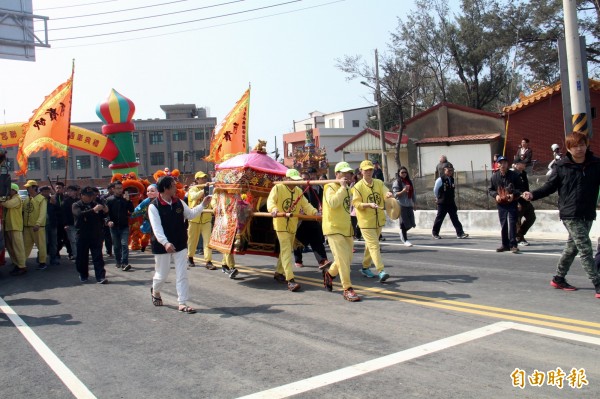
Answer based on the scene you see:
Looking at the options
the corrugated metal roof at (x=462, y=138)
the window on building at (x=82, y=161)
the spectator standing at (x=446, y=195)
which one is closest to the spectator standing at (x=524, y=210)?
the spectator standing at (x=446, y=195)

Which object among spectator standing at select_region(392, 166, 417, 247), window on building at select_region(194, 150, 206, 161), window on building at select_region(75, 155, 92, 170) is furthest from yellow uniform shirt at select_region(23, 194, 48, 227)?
window on building at select_region(75, 155, 92, 170)

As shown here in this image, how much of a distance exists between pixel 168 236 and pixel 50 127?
31.4ft

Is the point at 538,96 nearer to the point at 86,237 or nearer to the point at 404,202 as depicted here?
the point at 404,202

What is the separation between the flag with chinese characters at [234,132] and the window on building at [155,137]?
62.7 meters

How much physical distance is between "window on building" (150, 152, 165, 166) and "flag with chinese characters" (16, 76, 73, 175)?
207ft

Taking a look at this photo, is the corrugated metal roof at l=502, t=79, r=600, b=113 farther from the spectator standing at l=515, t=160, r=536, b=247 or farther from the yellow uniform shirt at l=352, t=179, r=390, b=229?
the yellow uniform shirt at l=352, t=179, r=390, b=229

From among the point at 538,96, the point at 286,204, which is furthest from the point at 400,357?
the point at 538,96

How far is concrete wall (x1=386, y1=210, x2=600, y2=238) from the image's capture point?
14445mm

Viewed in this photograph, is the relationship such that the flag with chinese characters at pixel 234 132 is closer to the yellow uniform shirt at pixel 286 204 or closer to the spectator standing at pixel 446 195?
the spectator standing at pixel 446 195

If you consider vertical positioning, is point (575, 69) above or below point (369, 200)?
above

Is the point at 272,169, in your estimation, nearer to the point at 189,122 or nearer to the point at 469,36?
the point at 469,36

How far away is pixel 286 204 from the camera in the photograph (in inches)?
364

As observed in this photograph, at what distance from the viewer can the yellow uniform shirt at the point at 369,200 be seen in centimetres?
909

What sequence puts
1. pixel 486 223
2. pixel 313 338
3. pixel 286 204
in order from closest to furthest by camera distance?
→ pixel 313 338
pixel 286 204
pixel 486 223
